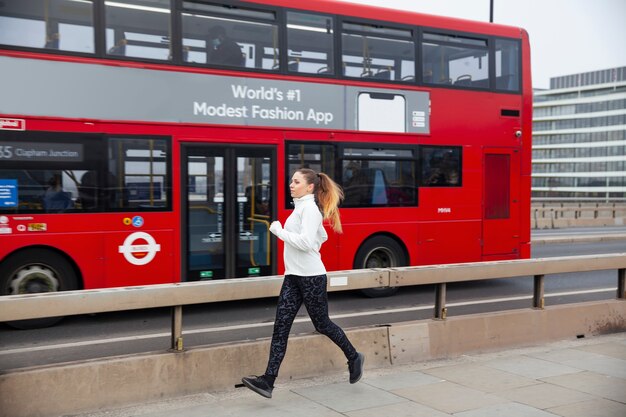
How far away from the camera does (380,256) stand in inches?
447

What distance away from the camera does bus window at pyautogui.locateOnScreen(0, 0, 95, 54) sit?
838 centimetres

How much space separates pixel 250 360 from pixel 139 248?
383 cm

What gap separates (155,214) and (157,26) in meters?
2.59

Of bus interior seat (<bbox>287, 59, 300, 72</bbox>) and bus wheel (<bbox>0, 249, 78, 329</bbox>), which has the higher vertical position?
bus interior seat (<bbox>287, 59, 300, 72</bbox>)

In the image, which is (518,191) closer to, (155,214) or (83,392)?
(155,214)

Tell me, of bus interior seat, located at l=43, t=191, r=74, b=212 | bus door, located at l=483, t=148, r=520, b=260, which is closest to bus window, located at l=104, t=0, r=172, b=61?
bus interior seat, located at l=43, t=191, r=74, b=212

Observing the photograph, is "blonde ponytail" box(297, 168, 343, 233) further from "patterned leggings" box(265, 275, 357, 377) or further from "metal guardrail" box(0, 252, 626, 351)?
"metal guardrail" box(0, 252, 626, 351)

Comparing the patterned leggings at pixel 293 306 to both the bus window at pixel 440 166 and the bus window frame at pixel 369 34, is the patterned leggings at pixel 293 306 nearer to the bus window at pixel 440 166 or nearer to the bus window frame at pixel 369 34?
the bus window frame at pixel 369 34

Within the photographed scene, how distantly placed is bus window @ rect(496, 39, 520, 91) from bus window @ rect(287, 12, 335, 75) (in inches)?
137

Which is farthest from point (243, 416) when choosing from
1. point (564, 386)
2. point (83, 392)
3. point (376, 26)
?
point (376, 26)

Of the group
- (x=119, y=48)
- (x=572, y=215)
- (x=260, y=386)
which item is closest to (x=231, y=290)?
(x=260, y=386)

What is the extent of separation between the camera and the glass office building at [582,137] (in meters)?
134

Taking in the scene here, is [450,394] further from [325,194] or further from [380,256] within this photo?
[380,256]

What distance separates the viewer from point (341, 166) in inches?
427
